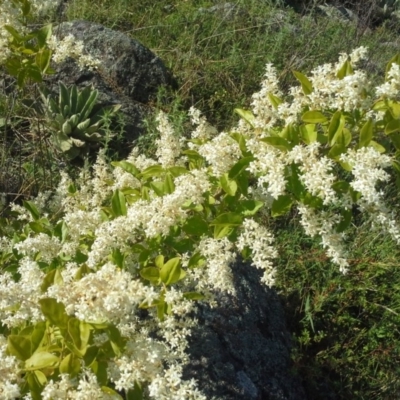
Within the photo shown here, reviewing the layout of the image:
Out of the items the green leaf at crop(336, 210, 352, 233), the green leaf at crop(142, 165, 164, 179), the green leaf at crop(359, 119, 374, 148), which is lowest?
the green leaf at crop(142, 165, 164, 179)

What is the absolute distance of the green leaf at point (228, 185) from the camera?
172 cm

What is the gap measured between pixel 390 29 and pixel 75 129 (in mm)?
4718

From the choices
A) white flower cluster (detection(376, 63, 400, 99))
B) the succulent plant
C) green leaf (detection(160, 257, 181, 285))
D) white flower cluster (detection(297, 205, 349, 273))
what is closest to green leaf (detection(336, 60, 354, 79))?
white flower cluster (detection(376, 63, 400, 99))

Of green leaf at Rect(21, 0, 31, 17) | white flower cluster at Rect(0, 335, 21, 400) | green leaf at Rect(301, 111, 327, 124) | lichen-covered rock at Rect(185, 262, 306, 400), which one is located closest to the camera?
white flower cluster at Rect(0, 335, 21, 400)

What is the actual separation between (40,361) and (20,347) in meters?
0.08

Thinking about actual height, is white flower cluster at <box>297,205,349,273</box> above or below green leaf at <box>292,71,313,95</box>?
below

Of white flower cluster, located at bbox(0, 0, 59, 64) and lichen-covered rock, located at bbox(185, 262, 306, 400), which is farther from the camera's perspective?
lichen-covered rock, located at bbox(185, 262, 306, 400)

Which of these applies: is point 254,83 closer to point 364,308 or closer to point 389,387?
point 364,308

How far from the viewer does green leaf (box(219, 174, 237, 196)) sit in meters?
1.72

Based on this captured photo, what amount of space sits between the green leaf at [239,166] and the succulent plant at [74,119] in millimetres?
2125

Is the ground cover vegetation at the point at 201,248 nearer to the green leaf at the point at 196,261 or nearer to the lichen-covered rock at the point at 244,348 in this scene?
the green leaf at the point at 196,261

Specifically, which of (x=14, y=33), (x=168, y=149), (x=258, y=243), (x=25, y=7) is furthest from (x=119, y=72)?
(x=258, y=243)

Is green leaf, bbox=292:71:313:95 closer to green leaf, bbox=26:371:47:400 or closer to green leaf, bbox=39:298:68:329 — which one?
green leaf, bbox=39:298:68:329

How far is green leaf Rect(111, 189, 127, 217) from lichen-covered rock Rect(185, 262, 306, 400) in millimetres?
795
